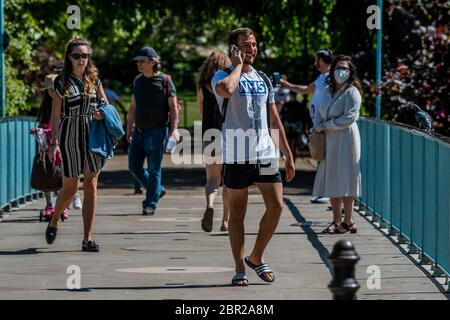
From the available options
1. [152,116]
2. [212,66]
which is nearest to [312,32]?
[152,116]

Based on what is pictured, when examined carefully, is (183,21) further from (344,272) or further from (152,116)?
(344,272)

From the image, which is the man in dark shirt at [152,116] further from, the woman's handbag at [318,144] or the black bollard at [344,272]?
the black bollard at [344,272]

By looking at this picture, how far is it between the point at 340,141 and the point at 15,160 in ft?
15.5

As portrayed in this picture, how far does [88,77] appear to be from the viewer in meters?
12.3

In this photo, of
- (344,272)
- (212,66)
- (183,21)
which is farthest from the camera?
(183,21)

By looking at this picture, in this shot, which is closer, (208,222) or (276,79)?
(208,222)

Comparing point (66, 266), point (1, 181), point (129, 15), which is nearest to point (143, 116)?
point (1, 181)

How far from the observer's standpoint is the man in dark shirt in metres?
15.6

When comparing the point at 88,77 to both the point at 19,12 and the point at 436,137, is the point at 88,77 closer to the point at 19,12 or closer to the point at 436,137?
the point at 436,137

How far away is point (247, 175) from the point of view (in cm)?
1008

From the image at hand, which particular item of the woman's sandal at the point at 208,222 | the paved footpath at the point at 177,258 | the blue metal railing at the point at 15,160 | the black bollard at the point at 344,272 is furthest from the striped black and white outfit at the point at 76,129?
the black bollard at the point at 344,272

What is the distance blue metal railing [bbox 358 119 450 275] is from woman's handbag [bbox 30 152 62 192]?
11.3 feet

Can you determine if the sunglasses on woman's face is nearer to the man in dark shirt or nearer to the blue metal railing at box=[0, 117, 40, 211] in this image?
the man in dark shirt

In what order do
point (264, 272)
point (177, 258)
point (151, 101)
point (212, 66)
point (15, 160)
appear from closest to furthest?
point (264, 272) → point (177, 258) → point (212, 66) → point (151, 101) → point (15, 160)
